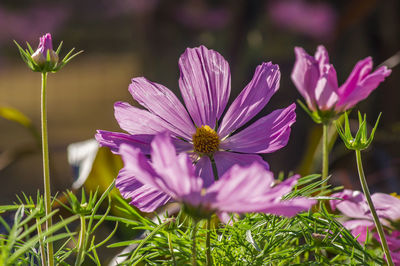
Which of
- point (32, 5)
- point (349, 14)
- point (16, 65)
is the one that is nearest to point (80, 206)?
point (349, 14)

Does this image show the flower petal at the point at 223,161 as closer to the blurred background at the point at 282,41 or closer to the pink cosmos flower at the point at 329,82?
the pink cosmos flower at the point at 329,82

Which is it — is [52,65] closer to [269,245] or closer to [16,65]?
[269,245]

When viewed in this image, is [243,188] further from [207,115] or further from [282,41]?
[282,41]

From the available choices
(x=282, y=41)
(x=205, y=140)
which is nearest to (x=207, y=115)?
(x=205, y=140)

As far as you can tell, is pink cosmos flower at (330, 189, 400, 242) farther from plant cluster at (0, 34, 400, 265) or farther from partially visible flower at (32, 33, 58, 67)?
partially visible flower at (32, 33, 58, 67)

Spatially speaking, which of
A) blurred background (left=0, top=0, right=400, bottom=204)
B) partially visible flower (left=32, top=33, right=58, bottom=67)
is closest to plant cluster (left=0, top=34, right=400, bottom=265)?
partially visible flower (left=32, top=33, right=58, bottom=67)

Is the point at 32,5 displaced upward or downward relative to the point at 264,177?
upward
